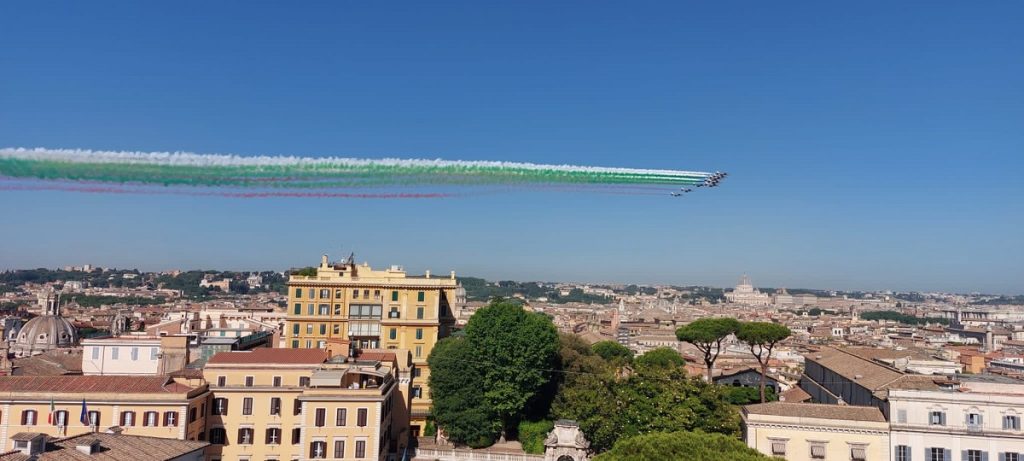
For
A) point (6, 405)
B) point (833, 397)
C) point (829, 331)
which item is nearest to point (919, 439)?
point (833, 397)

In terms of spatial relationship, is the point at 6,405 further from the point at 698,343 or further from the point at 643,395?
the point at 698,343

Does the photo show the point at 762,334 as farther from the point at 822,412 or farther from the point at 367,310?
the point at 367,310

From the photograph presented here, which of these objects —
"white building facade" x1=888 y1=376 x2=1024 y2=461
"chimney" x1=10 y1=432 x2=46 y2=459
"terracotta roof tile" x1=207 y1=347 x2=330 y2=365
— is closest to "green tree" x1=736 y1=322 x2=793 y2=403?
"white building facade" x1=888 y1=376 x2=1024 y2=461

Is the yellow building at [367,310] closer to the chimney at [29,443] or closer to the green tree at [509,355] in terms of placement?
the green tree at [509,355]

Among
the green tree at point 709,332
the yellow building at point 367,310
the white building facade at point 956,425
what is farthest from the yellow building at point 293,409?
the green tree at point 709,332

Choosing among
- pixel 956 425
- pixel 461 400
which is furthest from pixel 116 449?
pixel 956 425

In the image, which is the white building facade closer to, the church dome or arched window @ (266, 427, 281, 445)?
arched window @ (266, 427, 281, 445)
